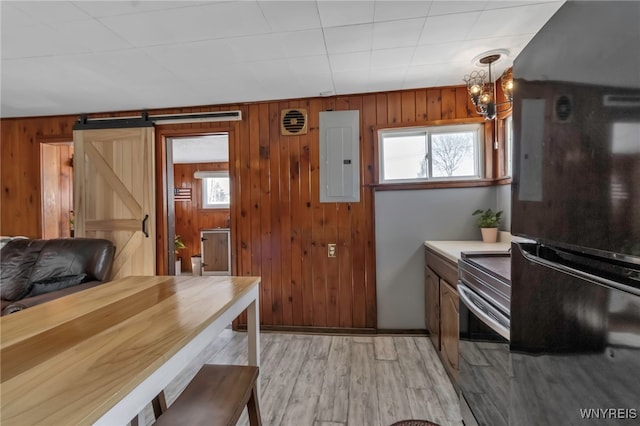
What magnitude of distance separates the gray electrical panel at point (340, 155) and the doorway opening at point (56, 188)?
3.14m

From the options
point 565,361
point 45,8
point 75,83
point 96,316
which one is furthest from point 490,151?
point 75,83

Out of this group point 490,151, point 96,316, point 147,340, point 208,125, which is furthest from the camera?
point 208,125

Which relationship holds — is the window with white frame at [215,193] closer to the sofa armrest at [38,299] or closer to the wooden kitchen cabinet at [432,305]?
the sofa armrest at [38,299]

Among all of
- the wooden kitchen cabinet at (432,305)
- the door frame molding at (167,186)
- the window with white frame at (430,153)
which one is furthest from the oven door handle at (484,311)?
the door frame molding at (167,186)

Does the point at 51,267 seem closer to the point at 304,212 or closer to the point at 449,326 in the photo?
the point at 304,212

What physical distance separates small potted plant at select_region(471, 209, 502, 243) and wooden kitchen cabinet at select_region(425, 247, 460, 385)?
1.69 feet

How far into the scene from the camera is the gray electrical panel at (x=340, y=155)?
3.06 meters

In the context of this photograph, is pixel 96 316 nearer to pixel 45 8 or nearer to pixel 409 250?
pixel 45 8

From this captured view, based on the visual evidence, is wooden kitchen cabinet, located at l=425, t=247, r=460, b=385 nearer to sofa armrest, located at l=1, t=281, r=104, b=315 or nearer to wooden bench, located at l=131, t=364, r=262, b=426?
wooden bench, located at l=131, t=364, r=262, b=426

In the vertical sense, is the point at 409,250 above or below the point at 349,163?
below

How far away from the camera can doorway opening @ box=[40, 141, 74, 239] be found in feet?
12.1

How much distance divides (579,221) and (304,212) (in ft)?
8.45

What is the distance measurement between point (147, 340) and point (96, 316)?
1.21ft

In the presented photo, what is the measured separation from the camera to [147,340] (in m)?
0.89
